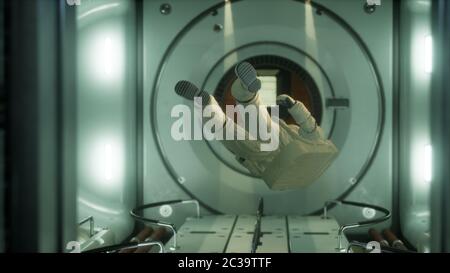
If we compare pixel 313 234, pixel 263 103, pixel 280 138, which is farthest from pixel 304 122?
pixel 313 234

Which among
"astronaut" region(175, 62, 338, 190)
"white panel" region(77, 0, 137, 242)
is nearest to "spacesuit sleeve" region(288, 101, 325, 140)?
"astronaut" region(175, 62, 338, 190)

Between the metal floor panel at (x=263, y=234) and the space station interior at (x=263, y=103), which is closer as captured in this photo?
the metal floor panel at (x=263, y=234)

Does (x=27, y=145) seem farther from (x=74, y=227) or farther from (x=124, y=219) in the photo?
(x=124, y=219)

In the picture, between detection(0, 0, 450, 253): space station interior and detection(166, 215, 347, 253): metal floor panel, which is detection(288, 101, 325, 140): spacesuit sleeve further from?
detection(166, 215, 347, 253): metal floor panel

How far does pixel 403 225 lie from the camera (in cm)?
274

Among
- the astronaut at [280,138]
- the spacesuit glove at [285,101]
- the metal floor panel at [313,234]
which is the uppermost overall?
the spacesuit glove at [285,101]

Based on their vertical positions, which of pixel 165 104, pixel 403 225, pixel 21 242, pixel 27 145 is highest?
pixel 165 104

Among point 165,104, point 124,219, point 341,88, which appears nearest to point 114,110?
point 165,104

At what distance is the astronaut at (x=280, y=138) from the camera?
2414 millimetres

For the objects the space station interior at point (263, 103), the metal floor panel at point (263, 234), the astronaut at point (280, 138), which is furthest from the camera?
the space station interior at point (263, 103)

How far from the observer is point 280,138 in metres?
2.47

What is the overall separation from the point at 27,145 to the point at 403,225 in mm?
2008

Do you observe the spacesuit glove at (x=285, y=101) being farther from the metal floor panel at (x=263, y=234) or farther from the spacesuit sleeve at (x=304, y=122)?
the metal floor panel at (x=263, y=234)

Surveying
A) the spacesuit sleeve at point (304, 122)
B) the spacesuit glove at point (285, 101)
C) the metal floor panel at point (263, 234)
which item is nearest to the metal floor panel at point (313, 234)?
the metal floor panel at point (263, 234)
